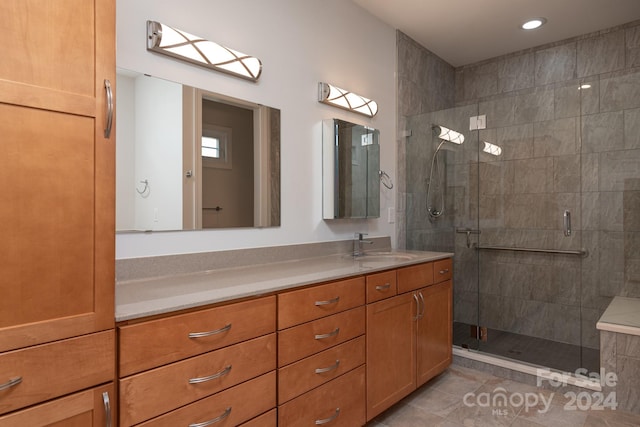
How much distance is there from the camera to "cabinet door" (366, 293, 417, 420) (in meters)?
1.97

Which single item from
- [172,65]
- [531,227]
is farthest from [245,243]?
[531,227]

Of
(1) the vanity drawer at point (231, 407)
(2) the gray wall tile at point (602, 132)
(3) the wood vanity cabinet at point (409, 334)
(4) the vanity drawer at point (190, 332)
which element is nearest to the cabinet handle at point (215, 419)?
(1) the vanity drawer at point (231, 407)

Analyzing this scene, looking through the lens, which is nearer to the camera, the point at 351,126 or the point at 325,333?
the point at 325,333

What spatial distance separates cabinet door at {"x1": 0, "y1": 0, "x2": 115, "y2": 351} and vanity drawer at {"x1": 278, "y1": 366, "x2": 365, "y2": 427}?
33.7 inches

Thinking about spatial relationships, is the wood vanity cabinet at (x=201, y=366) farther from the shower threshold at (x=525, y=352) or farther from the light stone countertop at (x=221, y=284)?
the shower threshold at (x=525, y=352)

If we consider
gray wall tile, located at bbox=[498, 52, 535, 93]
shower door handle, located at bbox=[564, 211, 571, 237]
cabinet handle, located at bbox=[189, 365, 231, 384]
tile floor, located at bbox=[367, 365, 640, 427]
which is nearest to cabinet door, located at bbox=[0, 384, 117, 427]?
cabinet handle, located at bbox=[189, 365, 231, 384]

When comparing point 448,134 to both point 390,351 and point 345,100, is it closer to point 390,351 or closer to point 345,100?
point 345,100

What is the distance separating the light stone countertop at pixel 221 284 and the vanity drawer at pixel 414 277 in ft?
0.18

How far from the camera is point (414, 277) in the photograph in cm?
230

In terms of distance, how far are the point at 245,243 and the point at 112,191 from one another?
3.30 ft

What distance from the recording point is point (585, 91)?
2781mm

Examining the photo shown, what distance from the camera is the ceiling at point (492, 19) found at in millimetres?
2812

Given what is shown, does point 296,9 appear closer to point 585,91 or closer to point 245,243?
point 245,243

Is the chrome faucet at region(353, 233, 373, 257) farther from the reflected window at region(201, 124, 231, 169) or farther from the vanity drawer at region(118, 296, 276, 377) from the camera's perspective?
the vanity drawer at region(118, 296, 276, 377)
